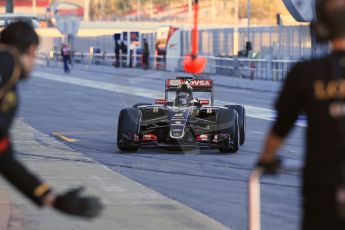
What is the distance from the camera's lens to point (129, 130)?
56.0 feet

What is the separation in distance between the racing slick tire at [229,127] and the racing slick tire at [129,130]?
1333 millimetres

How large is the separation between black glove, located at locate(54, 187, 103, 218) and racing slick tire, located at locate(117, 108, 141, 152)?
1121cm

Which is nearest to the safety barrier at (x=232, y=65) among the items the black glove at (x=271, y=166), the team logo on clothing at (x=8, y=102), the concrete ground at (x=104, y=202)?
the concrete ground at (x=104, y=202)

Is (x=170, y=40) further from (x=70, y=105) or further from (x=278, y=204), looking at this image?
(x=278, y=204)

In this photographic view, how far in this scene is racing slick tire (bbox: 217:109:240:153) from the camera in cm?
1694

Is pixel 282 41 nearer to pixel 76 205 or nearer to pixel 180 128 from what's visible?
pixel 180 128

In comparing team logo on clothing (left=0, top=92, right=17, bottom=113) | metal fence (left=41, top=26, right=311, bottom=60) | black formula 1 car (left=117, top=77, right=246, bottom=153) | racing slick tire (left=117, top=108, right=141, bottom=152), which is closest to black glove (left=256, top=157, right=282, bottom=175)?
team logo on clothing (left=0, top=92, right=17, bottom=113)

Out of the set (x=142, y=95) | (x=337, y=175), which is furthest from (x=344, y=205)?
(x=142, y=95)

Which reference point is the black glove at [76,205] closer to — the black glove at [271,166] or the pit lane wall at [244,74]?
the black glove at [271,166]

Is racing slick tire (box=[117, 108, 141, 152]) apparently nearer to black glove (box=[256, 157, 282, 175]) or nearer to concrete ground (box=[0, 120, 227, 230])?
concrete ground (box=[0, 120, 227, 230])

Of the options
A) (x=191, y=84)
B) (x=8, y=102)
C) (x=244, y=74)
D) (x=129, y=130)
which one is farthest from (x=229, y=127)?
(x=244, y=74)

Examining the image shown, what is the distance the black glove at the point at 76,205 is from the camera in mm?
5704

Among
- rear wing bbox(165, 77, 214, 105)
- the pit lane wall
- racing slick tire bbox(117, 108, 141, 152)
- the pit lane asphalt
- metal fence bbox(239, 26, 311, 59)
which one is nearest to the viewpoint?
the pit lane asphalt

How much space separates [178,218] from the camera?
411 inches
